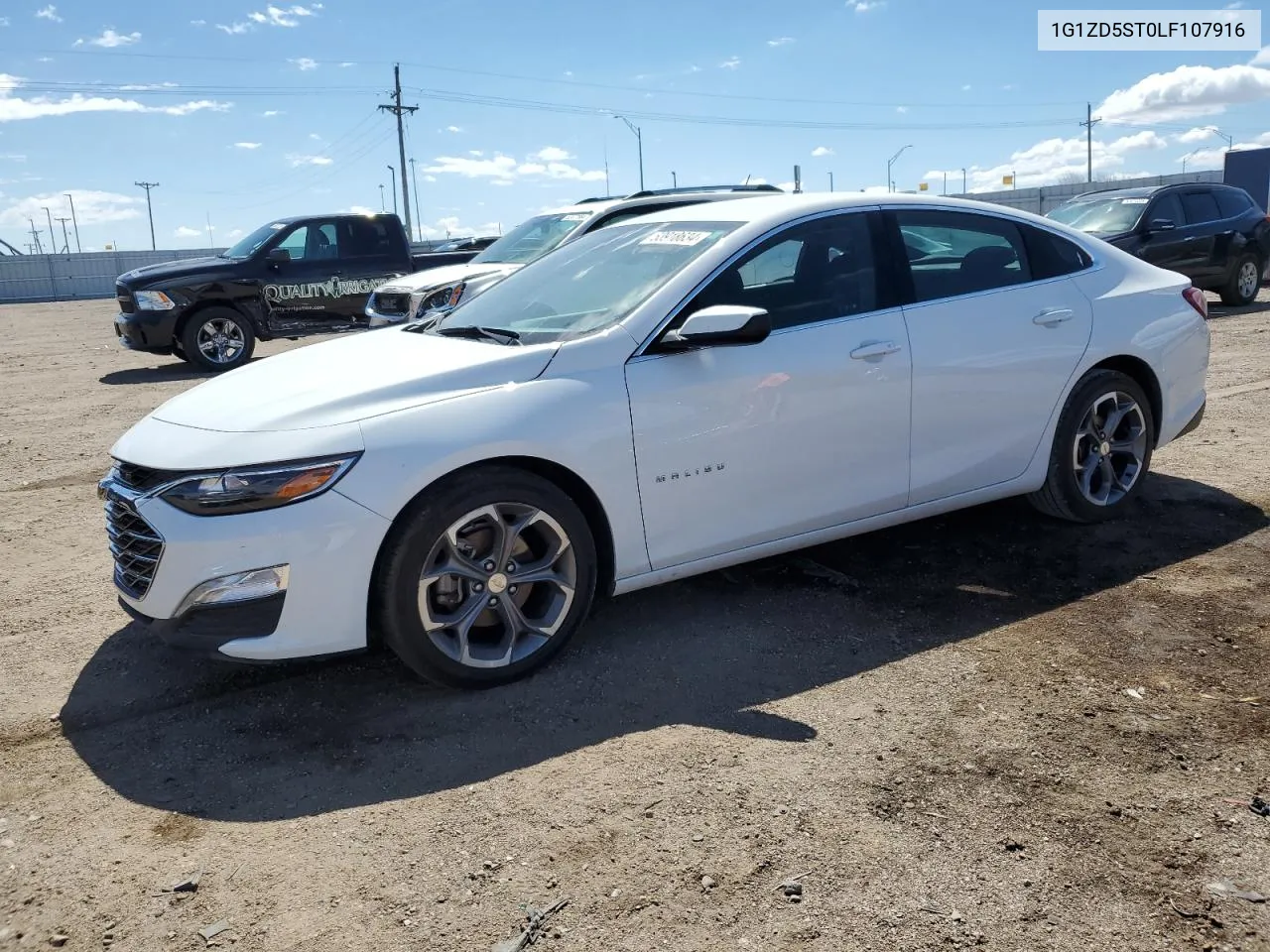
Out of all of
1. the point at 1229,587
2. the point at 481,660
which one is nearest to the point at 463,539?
the point at 481,660

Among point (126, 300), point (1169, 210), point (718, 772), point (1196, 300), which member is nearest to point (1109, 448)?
point (1196, 300)

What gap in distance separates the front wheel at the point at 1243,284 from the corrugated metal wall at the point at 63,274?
3611 centimetres

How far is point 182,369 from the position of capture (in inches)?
531

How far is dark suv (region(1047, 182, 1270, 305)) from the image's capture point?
14.2m

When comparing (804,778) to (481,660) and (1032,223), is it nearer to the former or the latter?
(481,660)

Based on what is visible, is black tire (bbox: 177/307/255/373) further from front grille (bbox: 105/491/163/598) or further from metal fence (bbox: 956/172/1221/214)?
metal fence (bbox: 956/172/1221/214)

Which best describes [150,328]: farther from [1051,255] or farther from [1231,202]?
[1231,202]

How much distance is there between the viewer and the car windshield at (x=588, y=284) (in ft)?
13.6

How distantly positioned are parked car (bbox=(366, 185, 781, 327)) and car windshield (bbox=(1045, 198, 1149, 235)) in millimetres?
5905

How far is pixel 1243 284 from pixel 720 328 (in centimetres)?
1458

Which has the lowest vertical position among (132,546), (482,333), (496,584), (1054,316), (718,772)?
(718,772)

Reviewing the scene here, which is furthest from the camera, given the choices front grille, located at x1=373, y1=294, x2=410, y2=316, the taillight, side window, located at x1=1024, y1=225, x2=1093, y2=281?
front grille, located at x1=373, y1=294, x2=410, y2=316

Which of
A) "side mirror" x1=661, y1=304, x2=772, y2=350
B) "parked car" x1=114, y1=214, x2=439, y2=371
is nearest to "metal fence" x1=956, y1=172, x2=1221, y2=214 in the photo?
"parked car" x1=114, y1=214, x2=439, y2=371

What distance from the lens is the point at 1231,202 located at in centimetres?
1530
